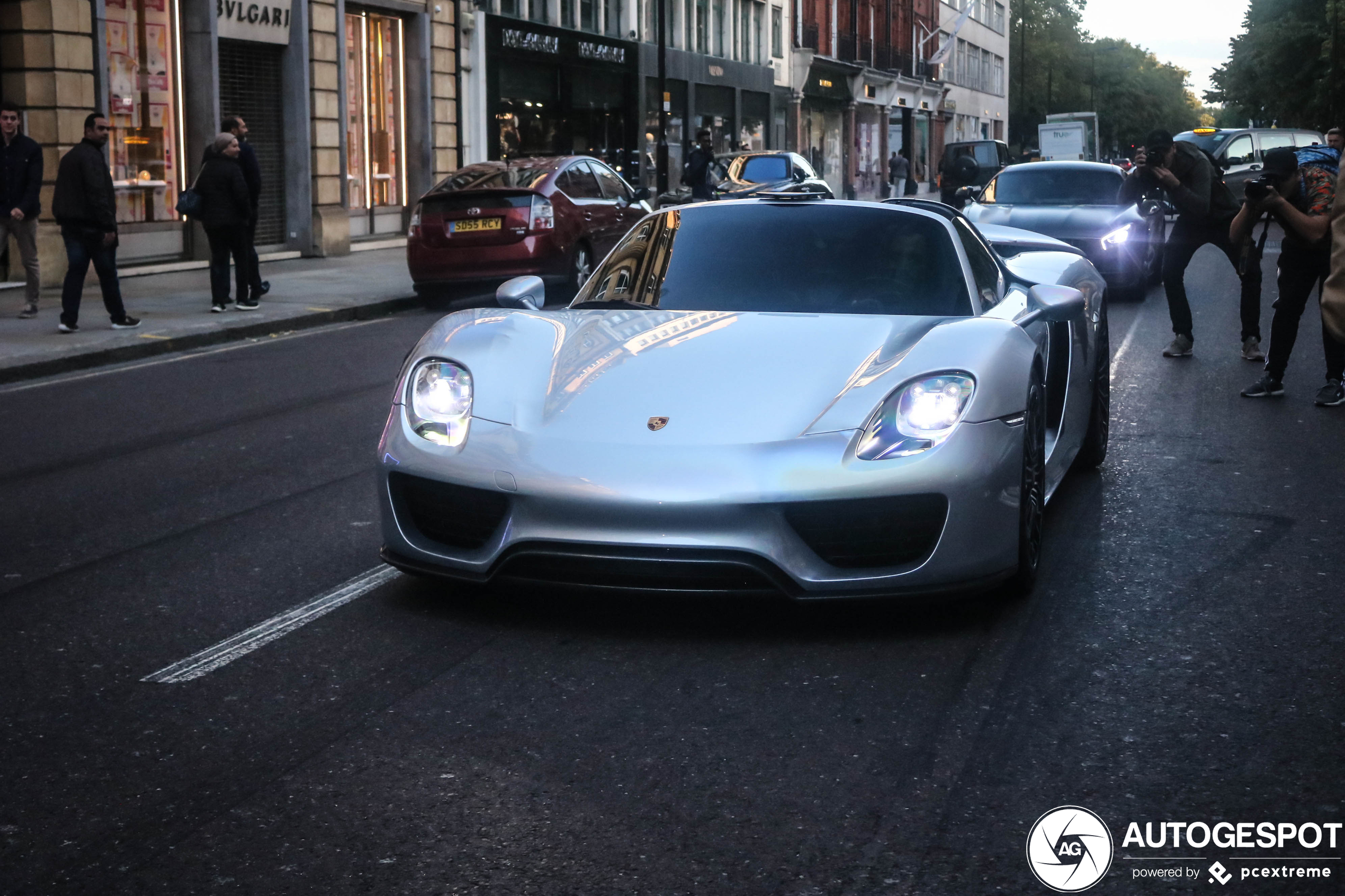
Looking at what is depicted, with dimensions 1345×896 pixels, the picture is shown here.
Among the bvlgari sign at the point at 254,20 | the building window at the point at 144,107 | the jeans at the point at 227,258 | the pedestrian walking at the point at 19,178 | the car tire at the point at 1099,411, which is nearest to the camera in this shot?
the car tire at the point at 1099,411

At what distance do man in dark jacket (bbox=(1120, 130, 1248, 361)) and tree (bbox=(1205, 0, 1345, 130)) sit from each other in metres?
49.8

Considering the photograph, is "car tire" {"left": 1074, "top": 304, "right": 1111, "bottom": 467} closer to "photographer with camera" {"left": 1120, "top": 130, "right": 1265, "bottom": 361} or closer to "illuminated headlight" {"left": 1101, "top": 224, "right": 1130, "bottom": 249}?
"photographer with camera" {"left": 1120, "top": 130, "right": 1265, "bottom": 361}

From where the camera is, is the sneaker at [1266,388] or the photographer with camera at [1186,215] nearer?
the sneaker at [1266,388]

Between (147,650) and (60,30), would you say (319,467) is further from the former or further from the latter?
(60,30)

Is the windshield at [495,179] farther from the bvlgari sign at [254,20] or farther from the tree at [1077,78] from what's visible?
the tree at [1077,78]

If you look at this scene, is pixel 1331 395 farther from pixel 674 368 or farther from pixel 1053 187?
pixel 1053 187

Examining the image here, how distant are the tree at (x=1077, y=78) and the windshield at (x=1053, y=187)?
72327 millimetres

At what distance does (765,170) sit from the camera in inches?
1091


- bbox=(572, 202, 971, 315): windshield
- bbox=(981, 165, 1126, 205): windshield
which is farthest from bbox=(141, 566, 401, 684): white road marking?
bbox=(981, 165, 1126, 205): windshield

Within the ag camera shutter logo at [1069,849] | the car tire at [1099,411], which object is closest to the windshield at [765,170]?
the car tire at [1099,411]

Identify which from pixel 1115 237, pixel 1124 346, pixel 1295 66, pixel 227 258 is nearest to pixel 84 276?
pixel 227 258

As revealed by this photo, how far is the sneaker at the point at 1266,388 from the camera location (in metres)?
9.67

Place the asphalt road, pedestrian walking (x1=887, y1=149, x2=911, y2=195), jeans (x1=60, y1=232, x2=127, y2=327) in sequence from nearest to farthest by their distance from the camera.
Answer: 1. the asphalt road
2. jeans (x1=60, y1=232, x2=127, y2=327)
3. pedestrian walking (x1=887, y1=149, x2=911, y2=195)

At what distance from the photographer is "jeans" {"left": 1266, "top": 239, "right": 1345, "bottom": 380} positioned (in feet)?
31.6
